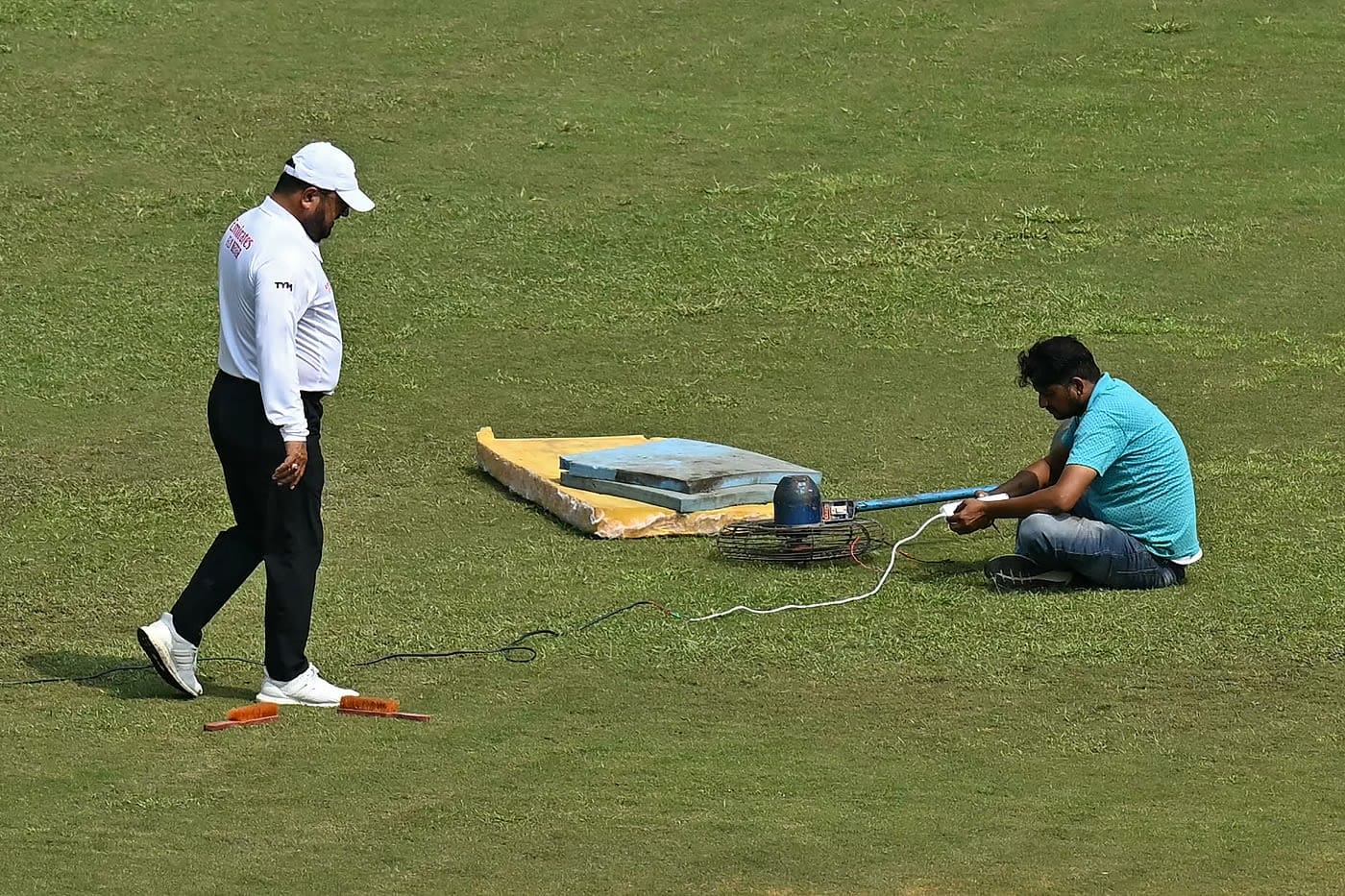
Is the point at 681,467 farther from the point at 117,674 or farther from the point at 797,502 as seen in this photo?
the point at 117,674

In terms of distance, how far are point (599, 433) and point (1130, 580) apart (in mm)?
3964

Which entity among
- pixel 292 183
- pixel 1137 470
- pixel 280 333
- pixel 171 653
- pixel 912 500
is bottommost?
pixel 171 653

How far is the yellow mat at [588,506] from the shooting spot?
8891 millimetres

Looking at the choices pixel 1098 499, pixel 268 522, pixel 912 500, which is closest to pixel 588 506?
pixel 912 500

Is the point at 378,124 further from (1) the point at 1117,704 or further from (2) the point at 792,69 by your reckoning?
(1) the point at 1117,704

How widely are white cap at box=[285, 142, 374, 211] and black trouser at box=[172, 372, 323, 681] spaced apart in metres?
0.67

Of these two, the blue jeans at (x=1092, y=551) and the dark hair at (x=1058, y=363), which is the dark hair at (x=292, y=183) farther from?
the blue jeans at (x=1092, y=551)

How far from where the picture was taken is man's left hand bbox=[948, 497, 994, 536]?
7.73m

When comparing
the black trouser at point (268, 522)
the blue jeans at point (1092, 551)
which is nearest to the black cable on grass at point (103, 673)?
the black trouser at point (268, 522)

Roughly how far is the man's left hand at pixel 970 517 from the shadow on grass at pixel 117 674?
284 centimetres

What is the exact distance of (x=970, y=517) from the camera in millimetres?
7746

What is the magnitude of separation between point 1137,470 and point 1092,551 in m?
0.37

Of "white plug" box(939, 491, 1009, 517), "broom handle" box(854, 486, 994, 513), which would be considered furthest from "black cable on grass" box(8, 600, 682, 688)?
"white plug" box(939, 491, 1009, 517)

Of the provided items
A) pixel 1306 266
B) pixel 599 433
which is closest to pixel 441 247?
pixel 599 433
